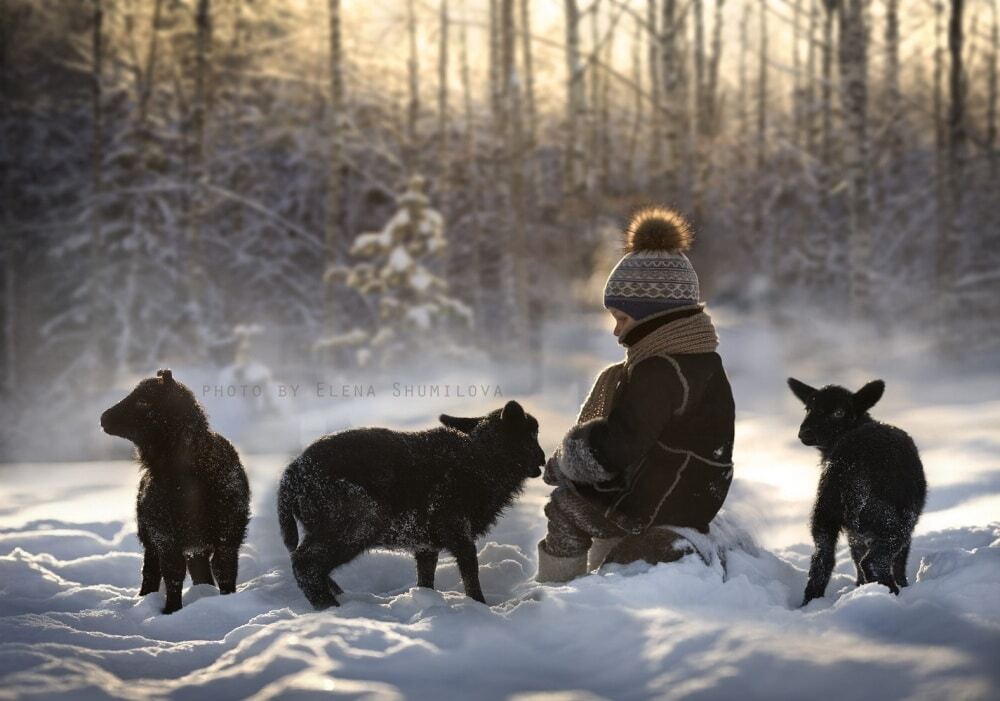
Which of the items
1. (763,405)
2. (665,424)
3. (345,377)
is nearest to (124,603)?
(665,424)

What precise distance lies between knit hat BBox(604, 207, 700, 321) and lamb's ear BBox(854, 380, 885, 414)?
946 millimetres

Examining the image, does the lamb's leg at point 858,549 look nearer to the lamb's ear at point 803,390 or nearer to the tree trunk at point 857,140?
the lamb's ear at point 803,390

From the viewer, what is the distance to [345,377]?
51.8 feet

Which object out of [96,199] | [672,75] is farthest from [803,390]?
[96,199]

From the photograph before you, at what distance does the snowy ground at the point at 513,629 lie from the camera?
314cm

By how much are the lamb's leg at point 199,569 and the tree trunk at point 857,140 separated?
453 inches

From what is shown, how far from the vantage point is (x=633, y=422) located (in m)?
4.28

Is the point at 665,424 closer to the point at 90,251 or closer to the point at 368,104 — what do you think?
the point at 90,251

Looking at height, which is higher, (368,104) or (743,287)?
(368,104)

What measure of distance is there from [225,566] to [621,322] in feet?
7.99

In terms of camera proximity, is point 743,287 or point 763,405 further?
point 743,287

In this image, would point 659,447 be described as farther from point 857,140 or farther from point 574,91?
point 574,91

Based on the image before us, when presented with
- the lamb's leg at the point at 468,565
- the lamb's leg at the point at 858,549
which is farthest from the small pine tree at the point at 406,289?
the lamb's leg at the point at 858,549

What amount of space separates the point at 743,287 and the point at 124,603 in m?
16.8
